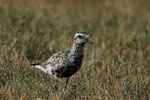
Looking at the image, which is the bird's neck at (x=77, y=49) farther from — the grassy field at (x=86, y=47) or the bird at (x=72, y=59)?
the grassy field at (x=86, y=47)

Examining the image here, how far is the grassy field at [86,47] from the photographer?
6203 mm

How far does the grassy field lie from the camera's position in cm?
620

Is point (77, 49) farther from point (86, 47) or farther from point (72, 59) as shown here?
point (86, 47)

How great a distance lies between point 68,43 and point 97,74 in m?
1.91

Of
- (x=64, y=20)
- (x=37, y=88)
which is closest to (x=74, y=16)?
(x=64, y=20)

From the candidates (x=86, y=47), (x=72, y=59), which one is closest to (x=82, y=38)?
(x=72, y=59)

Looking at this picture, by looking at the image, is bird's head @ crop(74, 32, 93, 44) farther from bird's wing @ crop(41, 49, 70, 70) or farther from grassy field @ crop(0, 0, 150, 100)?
grassy field @ crop(0, 0, 150, 100)

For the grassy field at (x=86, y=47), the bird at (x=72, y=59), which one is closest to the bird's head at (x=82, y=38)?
the bird at (x=72, y=59)

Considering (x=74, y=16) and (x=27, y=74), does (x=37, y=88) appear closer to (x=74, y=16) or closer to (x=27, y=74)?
(x=27, y=74)

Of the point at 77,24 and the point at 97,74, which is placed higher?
the point at 77,24

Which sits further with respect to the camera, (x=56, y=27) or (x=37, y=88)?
(x=56, y=27)

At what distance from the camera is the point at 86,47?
29.4 feet

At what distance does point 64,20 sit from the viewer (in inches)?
485

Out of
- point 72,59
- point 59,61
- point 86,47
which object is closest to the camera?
point 72,59
